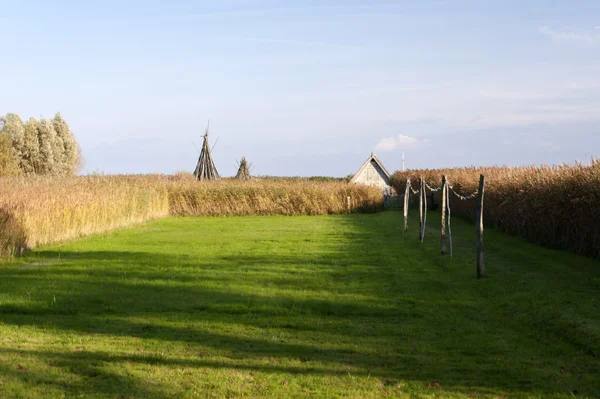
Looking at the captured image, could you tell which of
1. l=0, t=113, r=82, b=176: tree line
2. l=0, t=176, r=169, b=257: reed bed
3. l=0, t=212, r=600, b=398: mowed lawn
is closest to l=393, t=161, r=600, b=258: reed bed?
l=0, t=212, r=600, b=398: mowed lawn

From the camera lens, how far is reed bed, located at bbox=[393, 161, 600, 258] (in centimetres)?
1762

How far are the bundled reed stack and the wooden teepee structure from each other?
1707 millimetres

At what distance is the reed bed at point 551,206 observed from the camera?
17.6m

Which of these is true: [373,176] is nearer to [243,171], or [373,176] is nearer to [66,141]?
[243,171]

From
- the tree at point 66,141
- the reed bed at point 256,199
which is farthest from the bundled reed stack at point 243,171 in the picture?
the tree at point 66,141

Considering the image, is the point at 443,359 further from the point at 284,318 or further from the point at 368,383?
the point at 284,318

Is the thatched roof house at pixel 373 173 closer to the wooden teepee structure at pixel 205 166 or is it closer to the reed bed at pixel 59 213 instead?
the wooden teepee structure at pixel 205 166

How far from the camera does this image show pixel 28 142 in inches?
2499

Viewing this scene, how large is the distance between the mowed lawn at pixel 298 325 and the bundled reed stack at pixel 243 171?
33.4 meters

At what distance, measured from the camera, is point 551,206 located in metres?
19.8

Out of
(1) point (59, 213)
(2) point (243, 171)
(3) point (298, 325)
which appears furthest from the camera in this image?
(2) point (243, 171)

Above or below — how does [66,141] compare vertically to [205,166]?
above

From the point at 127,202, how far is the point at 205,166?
21.2 meters

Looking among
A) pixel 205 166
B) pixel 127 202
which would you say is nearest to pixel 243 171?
pixel 205 166
